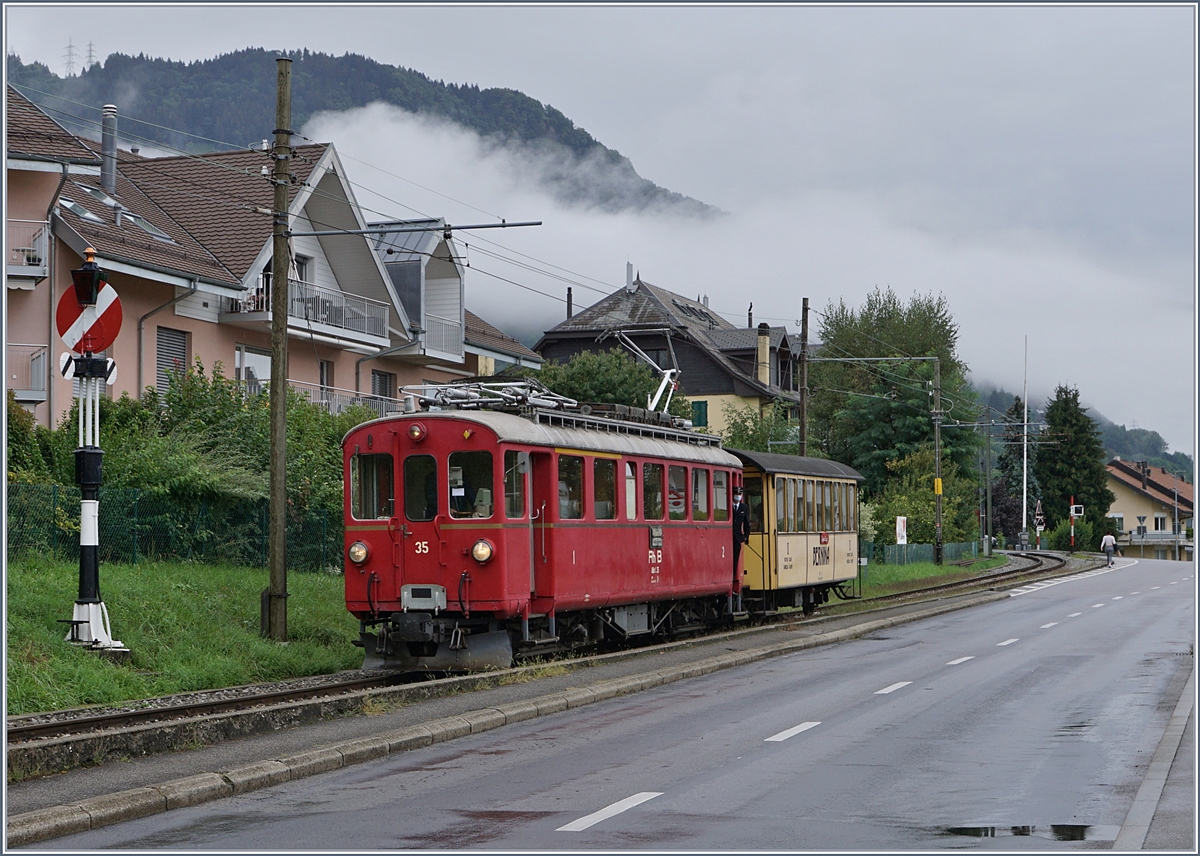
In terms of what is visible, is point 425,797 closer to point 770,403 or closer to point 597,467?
point 597,467

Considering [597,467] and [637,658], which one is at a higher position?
[597,467]

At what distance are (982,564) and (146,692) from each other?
4935 centimetres

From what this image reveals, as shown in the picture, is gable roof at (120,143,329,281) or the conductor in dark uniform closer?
the conductor in dark uniform

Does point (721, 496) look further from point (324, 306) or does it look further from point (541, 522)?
point (324, 306)

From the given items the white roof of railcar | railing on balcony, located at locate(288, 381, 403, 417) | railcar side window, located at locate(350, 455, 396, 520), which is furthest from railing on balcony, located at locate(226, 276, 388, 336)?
railcar side window, located at locate(350, 455, 396, 520)

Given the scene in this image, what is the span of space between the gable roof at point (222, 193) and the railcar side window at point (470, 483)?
16.2 metres

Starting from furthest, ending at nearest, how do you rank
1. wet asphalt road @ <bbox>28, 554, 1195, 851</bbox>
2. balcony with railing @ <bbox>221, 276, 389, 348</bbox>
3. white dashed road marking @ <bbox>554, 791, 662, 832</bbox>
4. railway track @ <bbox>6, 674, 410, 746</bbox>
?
balcony with railing @ <bbox>221, 276, 389, 348</bbox>
railway track @ <bbox>6, 674, 410, 746</bbox>
white dashed road marking @ <bbox>554, 791, 662, 832</bbox>
wet asphalt road @ <bbox>28, 554, 1195, 851</bbox>

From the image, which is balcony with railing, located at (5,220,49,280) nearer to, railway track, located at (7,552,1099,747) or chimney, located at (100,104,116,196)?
chimney, located at (100,104,116,196)

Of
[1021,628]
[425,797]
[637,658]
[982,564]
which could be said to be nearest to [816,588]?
[1021,628]

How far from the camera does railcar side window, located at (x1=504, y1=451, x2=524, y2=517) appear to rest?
18547 mm

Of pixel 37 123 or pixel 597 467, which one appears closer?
pixel 597 467

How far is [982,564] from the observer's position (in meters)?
61.9

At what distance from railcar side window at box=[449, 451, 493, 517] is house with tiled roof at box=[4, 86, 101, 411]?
11.6 meters

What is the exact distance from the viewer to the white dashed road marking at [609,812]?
9086mm
